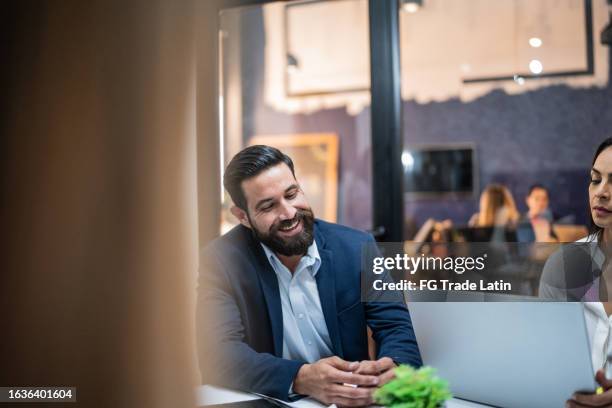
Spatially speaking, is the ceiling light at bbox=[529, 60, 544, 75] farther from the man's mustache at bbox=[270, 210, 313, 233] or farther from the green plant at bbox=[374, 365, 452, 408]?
the green plant at bbox=[374, 365, 452, 408]

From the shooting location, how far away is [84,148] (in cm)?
125

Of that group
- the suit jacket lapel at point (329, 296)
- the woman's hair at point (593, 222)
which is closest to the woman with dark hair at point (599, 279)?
the woman's hair at point (593, 222)

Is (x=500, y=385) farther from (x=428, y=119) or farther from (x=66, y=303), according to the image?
(x=428, y=119)

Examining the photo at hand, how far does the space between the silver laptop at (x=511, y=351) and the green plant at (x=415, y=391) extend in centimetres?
9

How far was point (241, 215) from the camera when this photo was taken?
119 centimetres

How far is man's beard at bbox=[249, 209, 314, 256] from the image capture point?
117 cm

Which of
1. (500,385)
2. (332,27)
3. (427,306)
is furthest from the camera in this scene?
(332,27)

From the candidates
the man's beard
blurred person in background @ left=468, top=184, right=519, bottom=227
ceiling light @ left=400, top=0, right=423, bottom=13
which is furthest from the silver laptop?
ceiling light @ left=400, top=0, right=423, bottom=13

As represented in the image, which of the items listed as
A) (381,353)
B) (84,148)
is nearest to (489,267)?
(381,353)

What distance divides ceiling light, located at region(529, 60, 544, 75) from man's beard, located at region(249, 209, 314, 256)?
1.14 m

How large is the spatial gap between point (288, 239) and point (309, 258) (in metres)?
0.06

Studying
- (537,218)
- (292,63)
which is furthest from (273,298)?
(292,63)

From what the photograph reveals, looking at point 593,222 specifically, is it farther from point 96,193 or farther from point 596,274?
point 96,193

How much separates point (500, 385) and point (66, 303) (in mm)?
943
